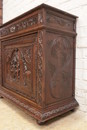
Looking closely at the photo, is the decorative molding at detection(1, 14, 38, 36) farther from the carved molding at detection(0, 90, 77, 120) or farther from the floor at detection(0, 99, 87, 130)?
the floor at detection(0, 99, 87, 130)

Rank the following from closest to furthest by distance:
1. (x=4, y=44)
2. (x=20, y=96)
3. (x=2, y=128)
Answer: (x=2, y=128)
(x=20, y=96)
(x=4, y=44)

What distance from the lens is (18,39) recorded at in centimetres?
131

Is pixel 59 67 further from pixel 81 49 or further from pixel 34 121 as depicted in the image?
pixel 34 121

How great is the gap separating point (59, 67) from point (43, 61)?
0.21 meters

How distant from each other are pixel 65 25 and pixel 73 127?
834mm

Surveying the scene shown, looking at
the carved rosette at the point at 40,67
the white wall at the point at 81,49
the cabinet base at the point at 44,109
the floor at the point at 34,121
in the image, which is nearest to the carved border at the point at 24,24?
the carved rosette at the point at 40,67

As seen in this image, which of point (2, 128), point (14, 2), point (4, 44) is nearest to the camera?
point (2, 128)

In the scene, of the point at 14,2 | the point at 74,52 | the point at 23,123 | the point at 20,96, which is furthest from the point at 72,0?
the point at 14,2

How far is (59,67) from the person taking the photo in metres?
1.16

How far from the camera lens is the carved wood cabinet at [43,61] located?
102 cm

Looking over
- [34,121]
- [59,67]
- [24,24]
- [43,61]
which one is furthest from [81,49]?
[34,121]

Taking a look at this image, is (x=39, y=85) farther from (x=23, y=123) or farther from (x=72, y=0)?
(x=72, y=0)

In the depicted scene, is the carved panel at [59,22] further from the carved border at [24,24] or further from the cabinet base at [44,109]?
the cabinet base at [44,109]

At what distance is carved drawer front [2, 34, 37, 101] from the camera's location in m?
1.13
